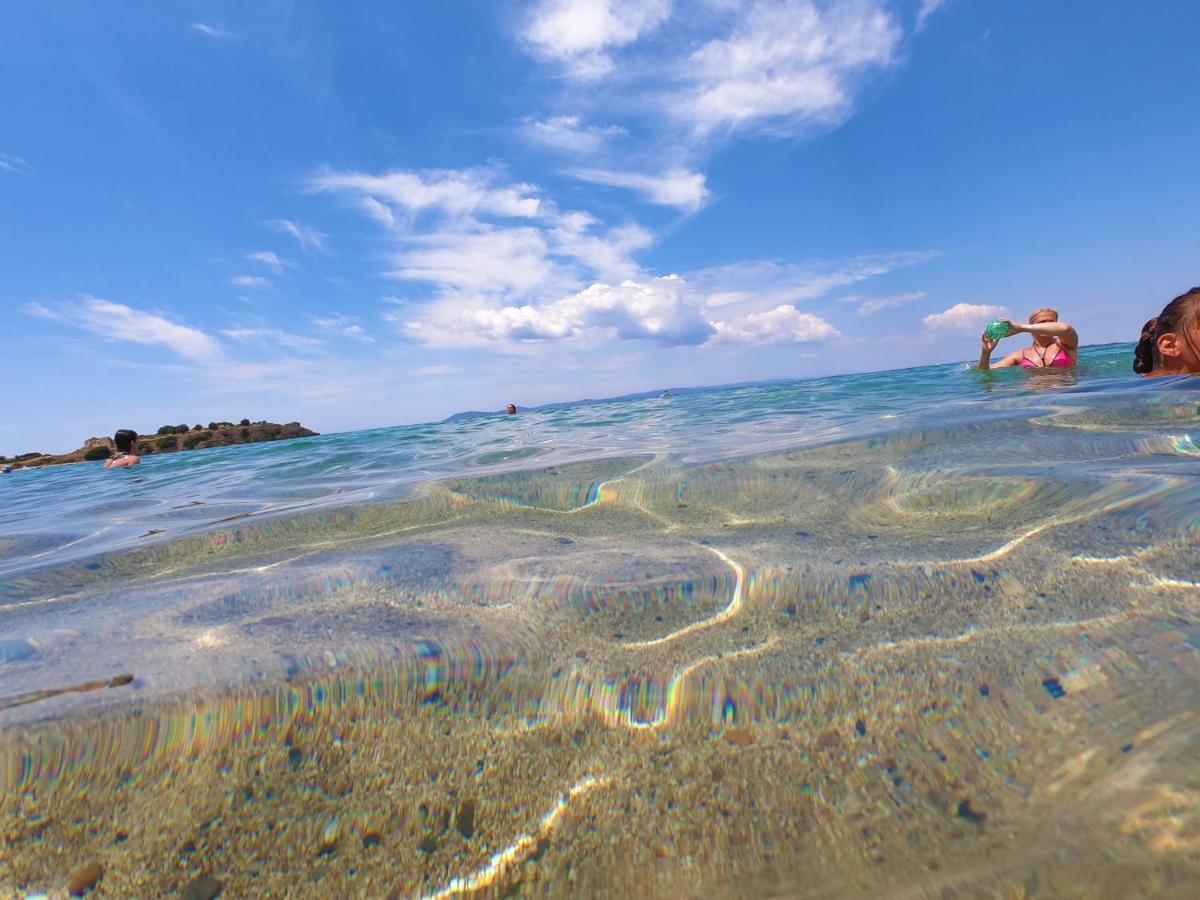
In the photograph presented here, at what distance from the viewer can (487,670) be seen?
1.22m

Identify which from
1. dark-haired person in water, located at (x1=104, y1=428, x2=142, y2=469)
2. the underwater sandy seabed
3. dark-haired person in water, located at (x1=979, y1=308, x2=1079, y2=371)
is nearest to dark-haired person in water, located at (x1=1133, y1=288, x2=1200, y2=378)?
dark-haired person in water, located at (x1=979, y1=308, x2=1079, y2=371)

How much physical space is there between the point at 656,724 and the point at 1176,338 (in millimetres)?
6723

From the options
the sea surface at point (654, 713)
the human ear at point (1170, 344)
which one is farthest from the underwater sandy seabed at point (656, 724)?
the human ear at point (1170, 344)

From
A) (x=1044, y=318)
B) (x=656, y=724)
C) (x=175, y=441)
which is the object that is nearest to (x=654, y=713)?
(x=656, y=724)

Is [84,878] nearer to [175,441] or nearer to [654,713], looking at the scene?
[654,713]

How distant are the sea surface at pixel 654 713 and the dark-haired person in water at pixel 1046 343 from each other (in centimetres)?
639

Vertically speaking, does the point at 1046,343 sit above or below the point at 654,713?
above

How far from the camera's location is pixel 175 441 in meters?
24.5

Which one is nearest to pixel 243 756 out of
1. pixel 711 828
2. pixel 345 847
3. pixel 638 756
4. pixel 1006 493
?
pixel 345 847

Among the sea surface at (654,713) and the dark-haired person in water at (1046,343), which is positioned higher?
the dark-haired person in water at (1046,343)

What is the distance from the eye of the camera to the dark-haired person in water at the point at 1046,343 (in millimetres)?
7074

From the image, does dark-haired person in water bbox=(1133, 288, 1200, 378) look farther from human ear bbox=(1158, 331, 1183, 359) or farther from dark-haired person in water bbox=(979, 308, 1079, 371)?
dark-haired person in water bbox=(979, 308, 1079, 371)

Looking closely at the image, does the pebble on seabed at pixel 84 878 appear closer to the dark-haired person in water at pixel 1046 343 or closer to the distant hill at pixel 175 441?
the dark-haired person in water at pixel 1046 343

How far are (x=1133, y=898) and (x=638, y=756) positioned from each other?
678 millimetres
